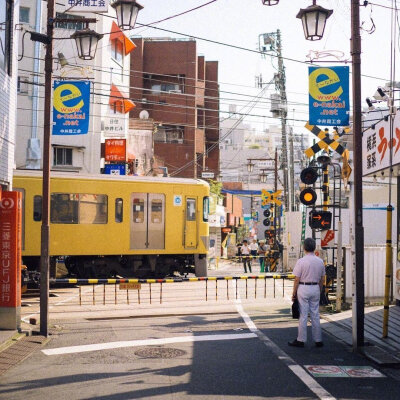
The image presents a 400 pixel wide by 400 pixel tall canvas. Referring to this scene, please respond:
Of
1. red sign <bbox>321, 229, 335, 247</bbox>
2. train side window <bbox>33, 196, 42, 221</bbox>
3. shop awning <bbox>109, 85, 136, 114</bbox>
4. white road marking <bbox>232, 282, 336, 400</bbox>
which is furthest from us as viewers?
shop awning <bbox>109, 85, 136, 114</bbox>

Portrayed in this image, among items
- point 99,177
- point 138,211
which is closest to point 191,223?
point 138,211

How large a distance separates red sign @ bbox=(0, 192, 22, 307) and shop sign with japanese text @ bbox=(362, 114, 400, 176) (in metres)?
7.55

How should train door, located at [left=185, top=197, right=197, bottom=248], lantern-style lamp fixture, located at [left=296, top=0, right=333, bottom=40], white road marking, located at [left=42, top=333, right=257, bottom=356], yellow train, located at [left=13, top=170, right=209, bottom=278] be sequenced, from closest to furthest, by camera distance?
white road marking, located at [left=42, top=333, right=257, bottom=356], lantern-style lamp fixture, located at [left=296, top=0, right=333, bottom=40], yellow train, located at [left=13, top=170, right=209, bottom=278], train door, located at [left=185, top=197, right=197, bottom=248]

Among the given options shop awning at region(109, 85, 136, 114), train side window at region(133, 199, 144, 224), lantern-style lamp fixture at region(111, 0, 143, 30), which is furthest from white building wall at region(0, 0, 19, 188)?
shop awning at region(109, 85, 136, 114)

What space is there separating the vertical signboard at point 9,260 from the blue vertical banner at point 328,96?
244 inches

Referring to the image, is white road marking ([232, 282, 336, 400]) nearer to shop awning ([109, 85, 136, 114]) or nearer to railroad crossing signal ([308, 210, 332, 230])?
railroad crossing signal ([308, 210, 332, 230])

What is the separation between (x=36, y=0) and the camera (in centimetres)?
2805

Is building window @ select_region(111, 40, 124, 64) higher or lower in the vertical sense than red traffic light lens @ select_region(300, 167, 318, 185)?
higher

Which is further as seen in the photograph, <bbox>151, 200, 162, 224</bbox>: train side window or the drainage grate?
<bbox>151, 200, 162, 224</bbox>: train side window

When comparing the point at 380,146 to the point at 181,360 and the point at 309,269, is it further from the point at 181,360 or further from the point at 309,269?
the point at 181,360

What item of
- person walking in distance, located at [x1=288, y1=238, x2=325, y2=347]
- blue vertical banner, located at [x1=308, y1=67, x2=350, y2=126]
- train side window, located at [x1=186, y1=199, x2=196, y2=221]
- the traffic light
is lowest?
person walking in distance, located at [x1=288, y1=238, x2=325, y2=347]

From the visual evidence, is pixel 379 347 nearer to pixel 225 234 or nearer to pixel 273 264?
pixel 273 264

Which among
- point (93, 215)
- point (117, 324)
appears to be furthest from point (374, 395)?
point (93, 215)

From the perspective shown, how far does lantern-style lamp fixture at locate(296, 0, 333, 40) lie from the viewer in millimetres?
10711
